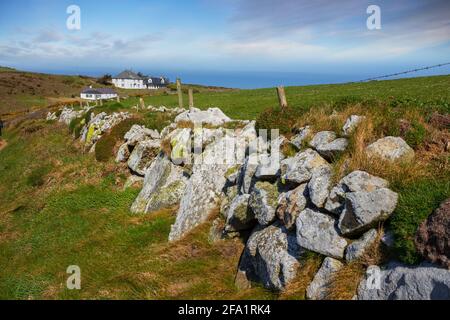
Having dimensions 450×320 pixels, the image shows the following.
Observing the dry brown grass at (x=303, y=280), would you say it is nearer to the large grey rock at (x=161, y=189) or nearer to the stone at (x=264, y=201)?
the stone at (x=264, y=201)

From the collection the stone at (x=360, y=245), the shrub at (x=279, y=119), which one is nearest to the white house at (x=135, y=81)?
the shrub at (x=279, y=119)

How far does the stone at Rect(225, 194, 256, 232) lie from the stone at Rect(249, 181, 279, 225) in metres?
0.39

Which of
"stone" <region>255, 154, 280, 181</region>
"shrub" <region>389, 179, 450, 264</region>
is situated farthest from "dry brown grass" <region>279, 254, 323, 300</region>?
"stone" <region>255, 154, 280, 181</region>

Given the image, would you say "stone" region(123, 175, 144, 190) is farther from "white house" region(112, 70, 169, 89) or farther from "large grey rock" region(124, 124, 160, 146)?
"white house" region(112, 70, 169, 89)

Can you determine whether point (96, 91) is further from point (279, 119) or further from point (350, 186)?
point (350, 186)

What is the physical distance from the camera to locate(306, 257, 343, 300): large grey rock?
7.75 metres

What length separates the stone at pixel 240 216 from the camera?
11.2 m

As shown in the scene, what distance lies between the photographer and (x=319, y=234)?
8.37m

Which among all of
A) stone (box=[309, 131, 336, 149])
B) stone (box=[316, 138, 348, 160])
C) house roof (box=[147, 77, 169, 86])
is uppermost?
house roof (box=[147, 77, 169, 86])

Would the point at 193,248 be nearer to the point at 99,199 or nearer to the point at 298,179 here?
the point at 298,179

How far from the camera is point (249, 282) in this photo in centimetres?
968

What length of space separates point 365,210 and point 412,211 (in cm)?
87
